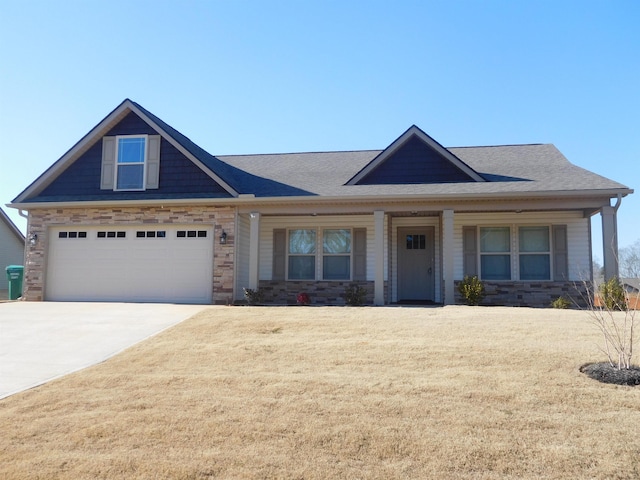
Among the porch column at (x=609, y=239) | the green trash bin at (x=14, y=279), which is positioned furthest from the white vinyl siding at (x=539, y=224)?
the green trash bin at (x=14, y=279)

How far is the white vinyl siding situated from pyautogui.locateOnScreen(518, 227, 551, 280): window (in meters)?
0.16

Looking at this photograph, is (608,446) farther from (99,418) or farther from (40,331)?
(40,331)

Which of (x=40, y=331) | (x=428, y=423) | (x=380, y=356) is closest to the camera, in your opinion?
(x=428, y=423)

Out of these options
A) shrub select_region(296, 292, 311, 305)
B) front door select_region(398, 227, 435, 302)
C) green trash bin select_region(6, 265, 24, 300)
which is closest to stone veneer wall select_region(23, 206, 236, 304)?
shrub select_region(296, 292, 311, 305)

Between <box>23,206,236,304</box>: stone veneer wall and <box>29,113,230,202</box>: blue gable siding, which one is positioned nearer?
<box>23,206,236,304</box>: stone veneer wall

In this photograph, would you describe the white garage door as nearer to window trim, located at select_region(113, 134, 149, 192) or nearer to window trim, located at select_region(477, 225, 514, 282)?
window trim, located at select_region(113, 134, 149, 192)

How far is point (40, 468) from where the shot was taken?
413 centimetres

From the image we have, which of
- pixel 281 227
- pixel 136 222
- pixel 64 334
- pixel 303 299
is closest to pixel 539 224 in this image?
pixel 303 299

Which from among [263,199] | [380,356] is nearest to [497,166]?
[263,199]

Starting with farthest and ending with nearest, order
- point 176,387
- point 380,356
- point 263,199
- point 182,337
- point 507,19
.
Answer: point 263,199 < point 507,19 < point 182,337 < point 380,356 < point 176,387

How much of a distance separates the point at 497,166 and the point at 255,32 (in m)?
8.12

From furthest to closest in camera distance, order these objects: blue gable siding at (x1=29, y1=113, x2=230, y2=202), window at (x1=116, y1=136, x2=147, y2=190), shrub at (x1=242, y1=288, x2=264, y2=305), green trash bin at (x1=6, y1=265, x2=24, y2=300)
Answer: green trash bin at (x1=6, y1=265, x2=24, y2=300) → window at (x1=116, y1=136, x2=147, y2=190) → blue gable siding at (x1=29, y1=113, x2=230, y2=202) → shrub at (x1=242, y1=288, x2=264, y2=305)

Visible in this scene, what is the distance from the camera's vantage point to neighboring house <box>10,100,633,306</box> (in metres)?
13.9

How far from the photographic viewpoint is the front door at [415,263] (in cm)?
1525
